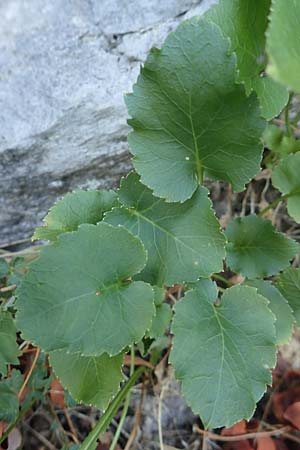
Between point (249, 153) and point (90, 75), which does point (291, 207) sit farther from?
point (90, 75)

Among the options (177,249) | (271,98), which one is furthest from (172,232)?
(271,98)

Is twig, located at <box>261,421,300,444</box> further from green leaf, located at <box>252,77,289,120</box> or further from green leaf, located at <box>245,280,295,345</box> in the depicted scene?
green leaf, located at <box>252,77,289,120</box>

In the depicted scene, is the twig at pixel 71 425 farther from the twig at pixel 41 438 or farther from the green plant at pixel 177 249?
the green plant at pixel 177 249

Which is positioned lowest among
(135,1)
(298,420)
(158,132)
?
(298,420)

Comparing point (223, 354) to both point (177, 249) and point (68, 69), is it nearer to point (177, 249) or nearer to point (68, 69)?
point (177, 249)

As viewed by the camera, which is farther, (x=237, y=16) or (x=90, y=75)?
(x=90, y=75)

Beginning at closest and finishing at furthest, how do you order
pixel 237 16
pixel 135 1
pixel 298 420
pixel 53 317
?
pixel 53 317, pixel 237 16, pixel 135 1, pixel 298 420

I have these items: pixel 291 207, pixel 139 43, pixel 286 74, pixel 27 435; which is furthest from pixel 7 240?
pixel 286 74
